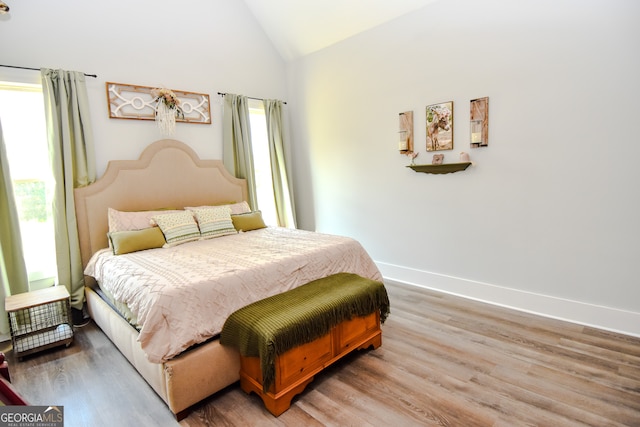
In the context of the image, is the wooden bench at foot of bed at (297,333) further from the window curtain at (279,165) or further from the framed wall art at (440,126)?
the window curtain at (279,165)

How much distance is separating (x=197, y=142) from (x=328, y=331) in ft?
9.62

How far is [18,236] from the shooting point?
2830 millimetres

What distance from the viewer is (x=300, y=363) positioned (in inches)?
78.0

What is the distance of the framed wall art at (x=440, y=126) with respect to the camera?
329 centimetres

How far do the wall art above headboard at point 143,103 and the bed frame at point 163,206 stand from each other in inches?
13.6

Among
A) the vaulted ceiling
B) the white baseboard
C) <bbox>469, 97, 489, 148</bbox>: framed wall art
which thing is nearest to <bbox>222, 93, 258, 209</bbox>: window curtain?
the vaulted ceiling

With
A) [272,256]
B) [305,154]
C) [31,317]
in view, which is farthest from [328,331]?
[305,154]

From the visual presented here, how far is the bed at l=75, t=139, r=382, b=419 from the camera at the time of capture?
1881 millimetres

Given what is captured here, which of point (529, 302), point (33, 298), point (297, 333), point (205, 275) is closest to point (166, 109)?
point (33, 298)

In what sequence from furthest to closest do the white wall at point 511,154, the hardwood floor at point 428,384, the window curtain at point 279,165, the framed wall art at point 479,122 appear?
1. the window curtain at point 279,165
2. the framed wall art at point 479,122
3. the white wall at point 511,154
4. the hardwood floor at point 428,384

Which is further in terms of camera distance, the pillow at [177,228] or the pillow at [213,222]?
the pillow at [213,222]

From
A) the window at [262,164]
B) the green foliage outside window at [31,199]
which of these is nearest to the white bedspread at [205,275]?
the green foliage outside window at [31,199]

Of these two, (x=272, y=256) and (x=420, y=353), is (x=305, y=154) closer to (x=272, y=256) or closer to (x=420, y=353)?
(x=272, y=256)

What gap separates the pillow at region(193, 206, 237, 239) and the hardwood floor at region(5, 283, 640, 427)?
4.10 ft
